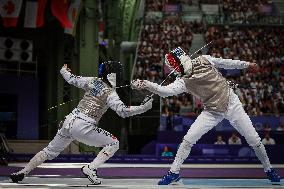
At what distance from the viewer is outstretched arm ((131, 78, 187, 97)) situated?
20.2ft

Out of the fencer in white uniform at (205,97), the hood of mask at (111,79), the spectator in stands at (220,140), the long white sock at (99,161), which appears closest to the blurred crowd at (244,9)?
the spectator in stands at (220,140)

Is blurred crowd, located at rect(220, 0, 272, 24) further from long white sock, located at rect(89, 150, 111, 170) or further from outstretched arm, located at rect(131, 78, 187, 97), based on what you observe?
long white sock, located at rect(89, 150, 111, 170)

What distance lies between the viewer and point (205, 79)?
632 cm

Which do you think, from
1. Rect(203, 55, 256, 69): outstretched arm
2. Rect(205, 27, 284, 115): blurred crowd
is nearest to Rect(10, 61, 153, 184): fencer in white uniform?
Rect(203, 55, 256, 69): outstretched arm

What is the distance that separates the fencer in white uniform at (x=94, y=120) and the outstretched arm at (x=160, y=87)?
157mm

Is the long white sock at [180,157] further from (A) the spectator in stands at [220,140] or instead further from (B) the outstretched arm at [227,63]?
(A) the spectator in stands at [220,140]

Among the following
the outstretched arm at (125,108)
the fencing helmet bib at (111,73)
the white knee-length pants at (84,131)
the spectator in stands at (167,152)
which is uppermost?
the fencing helmet bib at (111,73)

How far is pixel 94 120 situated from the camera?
6383mm

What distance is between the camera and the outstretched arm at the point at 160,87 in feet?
20.2

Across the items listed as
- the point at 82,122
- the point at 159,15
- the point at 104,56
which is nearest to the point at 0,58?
the point at 104,56

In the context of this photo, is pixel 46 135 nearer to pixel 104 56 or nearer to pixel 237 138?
pixel 104 56

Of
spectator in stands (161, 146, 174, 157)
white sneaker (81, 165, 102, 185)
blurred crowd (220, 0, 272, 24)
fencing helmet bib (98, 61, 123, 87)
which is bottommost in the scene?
spectator in stands (161, 146, 174, 157)

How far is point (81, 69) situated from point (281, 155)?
7.55 m

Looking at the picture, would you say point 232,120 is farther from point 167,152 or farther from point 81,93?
point 81,93
